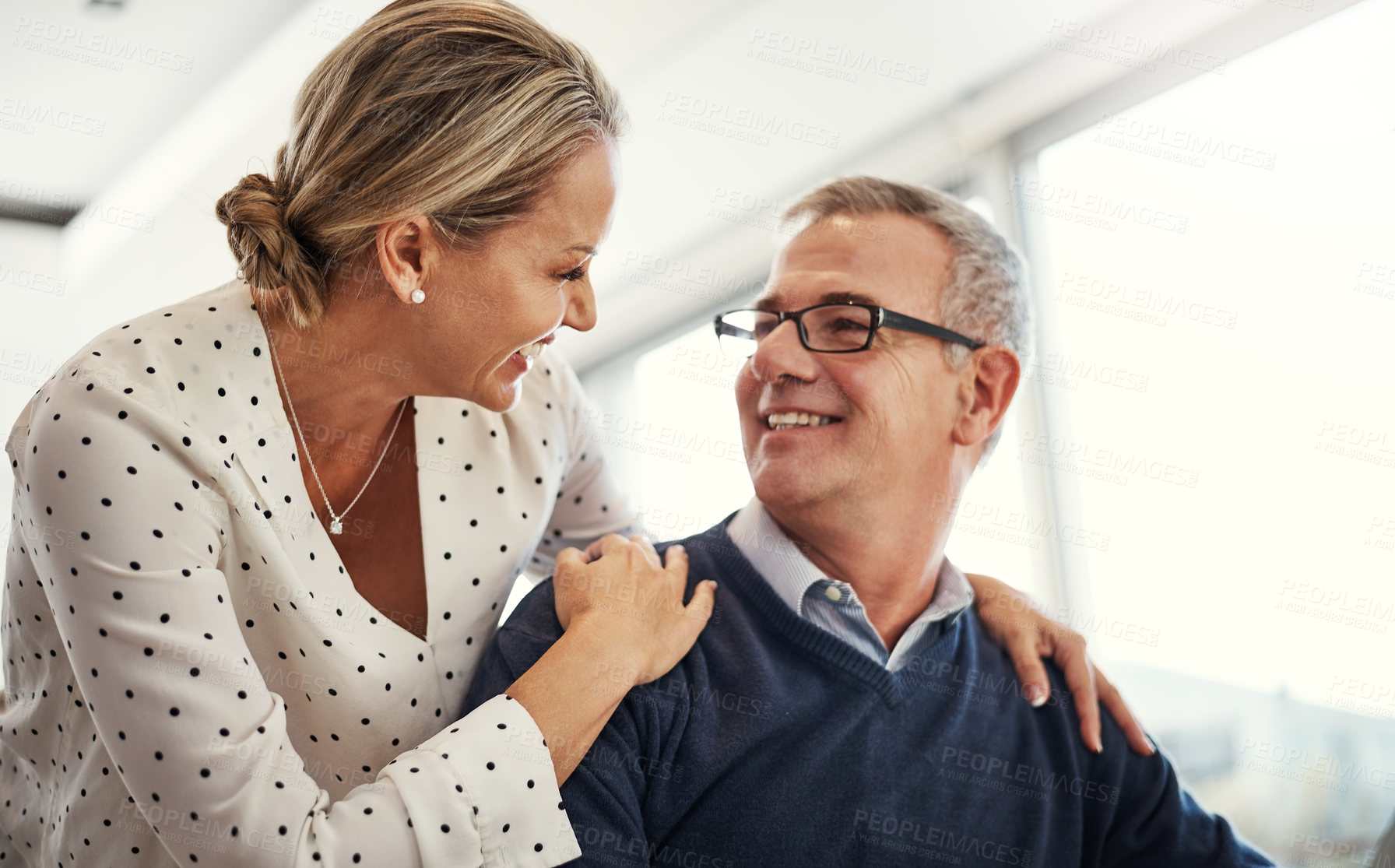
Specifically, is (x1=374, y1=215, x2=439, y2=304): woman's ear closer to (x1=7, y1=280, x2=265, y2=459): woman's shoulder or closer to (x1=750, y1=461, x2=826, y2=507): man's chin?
(x1=7, y1=280, x2=265, y2=459): woman's shoulder

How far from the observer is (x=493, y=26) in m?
1.25

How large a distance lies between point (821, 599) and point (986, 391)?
17.1 inches

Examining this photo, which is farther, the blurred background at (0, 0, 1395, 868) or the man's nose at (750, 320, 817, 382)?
the blurred background at (0, 0, 1395, 868)

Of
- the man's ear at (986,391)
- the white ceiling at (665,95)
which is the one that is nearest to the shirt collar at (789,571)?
the man's ear at (986,391)

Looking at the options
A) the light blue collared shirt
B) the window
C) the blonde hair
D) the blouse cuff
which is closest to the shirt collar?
the light blue collared shirt

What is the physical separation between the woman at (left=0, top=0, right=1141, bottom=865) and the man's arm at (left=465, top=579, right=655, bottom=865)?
41mm

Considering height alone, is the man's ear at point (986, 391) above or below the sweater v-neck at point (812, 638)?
above

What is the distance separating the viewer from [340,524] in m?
1.36

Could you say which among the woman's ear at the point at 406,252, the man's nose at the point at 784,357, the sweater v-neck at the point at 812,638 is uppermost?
the woman's ear at the point at 406,252

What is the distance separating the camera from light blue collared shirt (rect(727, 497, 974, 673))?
1.45 meters

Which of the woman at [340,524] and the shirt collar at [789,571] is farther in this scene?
the shirt collar at [789,571]

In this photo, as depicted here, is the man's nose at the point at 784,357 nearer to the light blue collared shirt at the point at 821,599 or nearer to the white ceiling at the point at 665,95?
Result: the light blue collared shirt at the point at 821,599

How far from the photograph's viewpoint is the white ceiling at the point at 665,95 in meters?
2.58

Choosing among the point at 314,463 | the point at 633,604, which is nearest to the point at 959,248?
the point at 633,604
